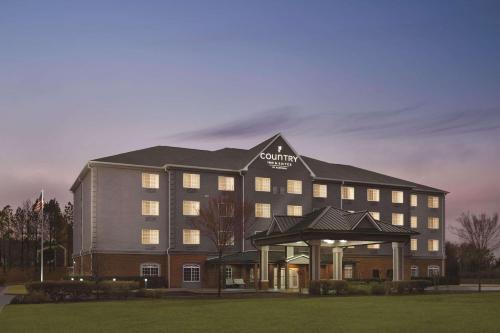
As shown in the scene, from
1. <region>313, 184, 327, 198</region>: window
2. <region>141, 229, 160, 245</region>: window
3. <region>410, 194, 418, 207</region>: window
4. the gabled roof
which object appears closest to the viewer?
<region>141, 229, 160, 245</region>: window

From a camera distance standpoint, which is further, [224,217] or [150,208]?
[150,208]

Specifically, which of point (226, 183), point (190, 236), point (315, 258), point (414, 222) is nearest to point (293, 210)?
point (226, 183)

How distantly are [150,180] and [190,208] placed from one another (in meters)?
4.62

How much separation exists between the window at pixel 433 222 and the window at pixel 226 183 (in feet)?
89.1

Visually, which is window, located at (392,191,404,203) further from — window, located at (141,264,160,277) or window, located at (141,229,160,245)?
window, located at (141,264,160,277)

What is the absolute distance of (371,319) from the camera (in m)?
21.7

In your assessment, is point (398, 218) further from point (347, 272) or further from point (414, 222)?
point (347, 272)

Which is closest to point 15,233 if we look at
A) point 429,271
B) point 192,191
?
point 192,191

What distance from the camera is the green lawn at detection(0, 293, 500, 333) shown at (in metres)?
19.0

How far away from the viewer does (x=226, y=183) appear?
60344 mm

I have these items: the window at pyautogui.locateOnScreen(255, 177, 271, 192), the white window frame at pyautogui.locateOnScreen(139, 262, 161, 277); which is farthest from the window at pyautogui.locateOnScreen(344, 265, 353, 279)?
the white window frame at pyautogui.locateOnScreen(139, 262, 161, 277)

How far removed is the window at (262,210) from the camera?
6091 cm

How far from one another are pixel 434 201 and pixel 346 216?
3480 centimetres

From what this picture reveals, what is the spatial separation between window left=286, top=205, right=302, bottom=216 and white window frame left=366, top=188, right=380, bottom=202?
9878 mm
